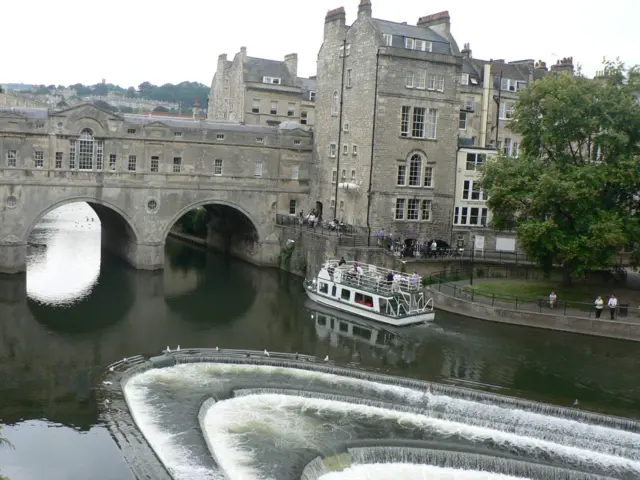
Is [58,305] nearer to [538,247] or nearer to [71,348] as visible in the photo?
[71,348]

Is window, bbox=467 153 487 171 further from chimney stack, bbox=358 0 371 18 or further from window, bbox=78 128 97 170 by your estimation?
window, bbox=78 128 97 170

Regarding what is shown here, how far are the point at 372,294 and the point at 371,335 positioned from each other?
313 cm

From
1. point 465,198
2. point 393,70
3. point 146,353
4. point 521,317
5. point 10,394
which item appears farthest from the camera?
point 465,198

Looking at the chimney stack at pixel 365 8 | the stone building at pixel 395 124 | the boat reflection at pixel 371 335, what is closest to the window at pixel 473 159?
the stone building at pixel 395 124

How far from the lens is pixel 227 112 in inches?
3056

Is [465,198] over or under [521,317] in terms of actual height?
over

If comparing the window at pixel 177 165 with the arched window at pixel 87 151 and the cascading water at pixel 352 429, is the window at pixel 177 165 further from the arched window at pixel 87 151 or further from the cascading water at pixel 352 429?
the cascading water at pixel 352 429

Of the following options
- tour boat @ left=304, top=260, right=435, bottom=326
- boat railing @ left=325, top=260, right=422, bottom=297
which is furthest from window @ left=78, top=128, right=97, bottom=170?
boat railing @ left=325, top=260, right=422, bottom=297

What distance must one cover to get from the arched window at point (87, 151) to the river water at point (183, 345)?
24.1 ft


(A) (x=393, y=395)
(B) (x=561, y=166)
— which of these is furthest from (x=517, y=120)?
(A) (x=393, y=395)

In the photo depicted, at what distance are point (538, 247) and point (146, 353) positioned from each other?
68.1ft

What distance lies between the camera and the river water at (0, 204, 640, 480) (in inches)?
985

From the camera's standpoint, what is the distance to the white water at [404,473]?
74.4 feet

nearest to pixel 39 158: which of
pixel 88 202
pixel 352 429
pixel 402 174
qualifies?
pixel 88 202
